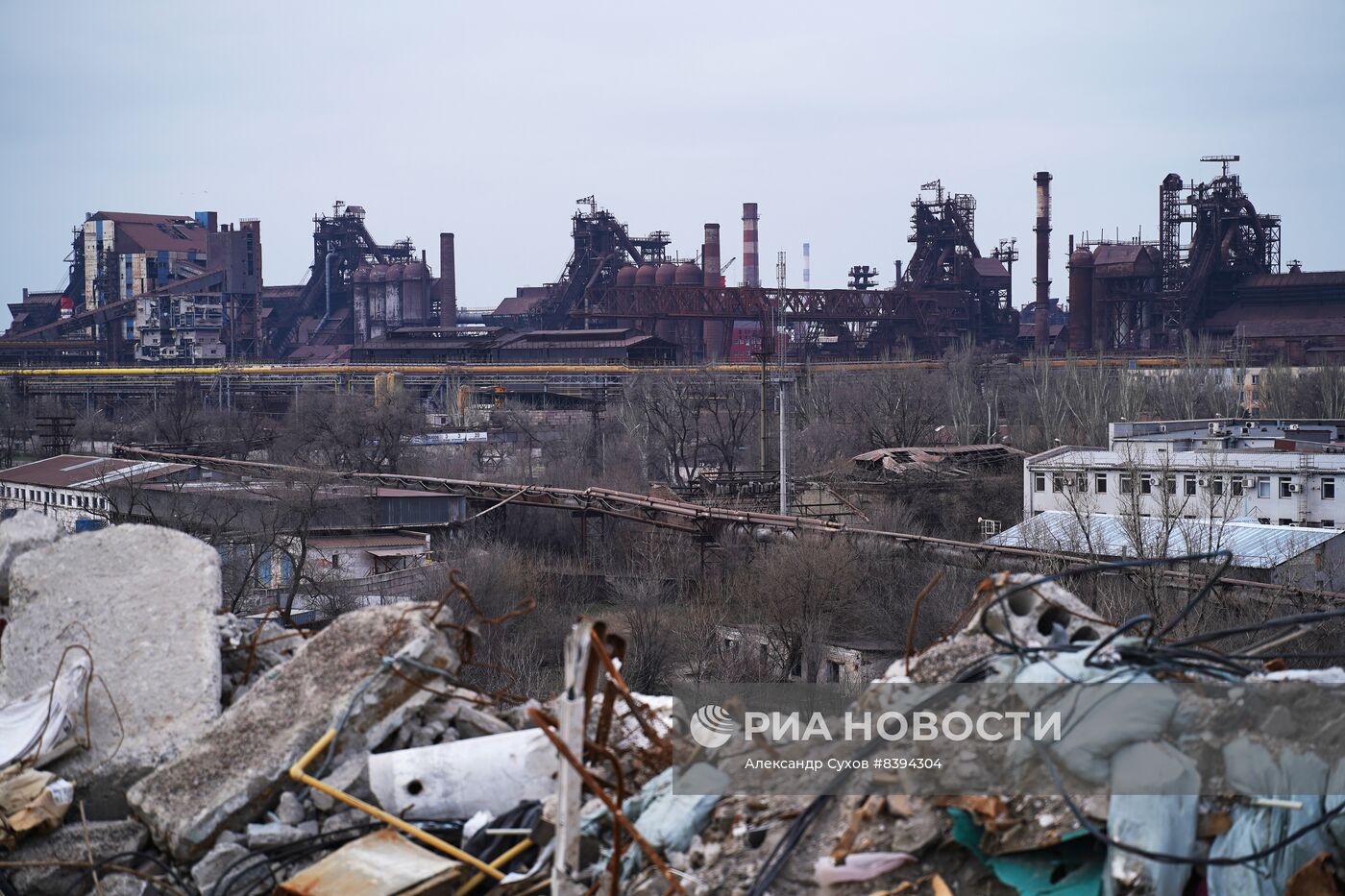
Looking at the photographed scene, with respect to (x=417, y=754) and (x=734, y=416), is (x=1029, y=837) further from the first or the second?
(x=734, y=416)

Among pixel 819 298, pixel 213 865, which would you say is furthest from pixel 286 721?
pixel 819 298

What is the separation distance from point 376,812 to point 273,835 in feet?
1.18

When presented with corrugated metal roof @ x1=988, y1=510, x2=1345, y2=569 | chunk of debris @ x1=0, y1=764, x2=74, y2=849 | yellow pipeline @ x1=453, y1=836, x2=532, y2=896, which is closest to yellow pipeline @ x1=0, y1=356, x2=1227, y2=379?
corrugated metal roof @ x1=988, y1=510, x2=1345, y2=569

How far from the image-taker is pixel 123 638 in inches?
148

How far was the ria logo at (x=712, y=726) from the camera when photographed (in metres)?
3.14

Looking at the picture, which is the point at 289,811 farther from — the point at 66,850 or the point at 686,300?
the point at 686,300

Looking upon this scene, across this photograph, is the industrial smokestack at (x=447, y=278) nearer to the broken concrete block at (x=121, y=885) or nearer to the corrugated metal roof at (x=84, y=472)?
the corrugated metal roof at (x=84, y=472)

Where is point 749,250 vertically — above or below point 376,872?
above

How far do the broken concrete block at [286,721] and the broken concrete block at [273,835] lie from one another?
0.09 meters

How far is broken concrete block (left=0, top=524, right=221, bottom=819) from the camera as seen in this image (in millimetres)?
3529

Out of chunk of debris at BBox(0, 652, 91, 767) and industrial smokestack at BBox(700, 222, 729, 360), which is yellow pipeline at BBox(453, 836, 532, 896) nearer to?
chunk of debris at BBox(0, 652, 91, 767)

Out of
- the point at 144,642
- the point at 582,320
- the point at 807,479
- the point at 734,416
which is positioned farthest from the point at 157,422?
the point at 144,642

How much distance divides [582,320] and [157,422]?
22.5m

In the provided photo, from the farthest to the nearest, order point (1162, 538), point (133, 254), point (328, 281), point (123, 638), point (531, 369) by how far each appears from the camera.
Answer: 1. point (328, 281)
2. point (133, 254)
3. point (531, 369)
4. point (1162, 538)
5. point (123, 638)
